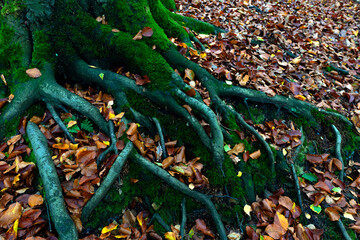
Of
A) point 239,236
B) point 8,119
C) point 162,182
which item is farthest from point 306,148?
point 8,119

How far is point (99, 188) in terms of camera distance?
7.29ft

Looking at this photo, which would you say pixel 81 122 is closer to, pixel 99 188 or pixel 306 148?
pixel 99 188

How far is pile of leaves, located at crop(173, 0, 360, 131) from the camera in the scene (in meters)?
3.66

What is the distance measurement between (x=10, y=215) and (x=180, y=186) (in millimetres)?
1571

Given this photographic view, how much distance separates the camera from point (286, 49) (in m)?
4.84

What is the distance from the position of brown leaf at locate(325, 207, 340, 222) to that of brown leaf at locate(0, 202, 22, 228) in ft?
11.0

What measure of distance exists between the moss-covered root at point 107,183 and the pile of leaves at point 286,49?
1893 mm

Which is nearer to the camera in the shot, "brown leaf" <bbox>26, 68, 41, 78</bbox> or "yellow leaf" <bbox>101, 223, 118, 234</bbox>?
"yellow leaf" <bbox>101, 223, 118, 234</bbox>

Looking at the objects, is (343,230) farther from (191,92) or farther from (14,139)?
(14,139)

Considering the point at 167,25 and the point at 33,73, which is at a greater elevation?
the point at 167,25

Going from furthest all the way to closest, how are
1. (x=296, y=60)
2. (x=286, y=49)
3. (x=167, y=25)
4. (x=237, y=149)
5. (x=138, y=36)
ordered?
1. (x=286, y=49)
2. (x=296, y=60)
3. (x=167, y=25)
4. (x=138, y=36)
5. (x=237, y=149)

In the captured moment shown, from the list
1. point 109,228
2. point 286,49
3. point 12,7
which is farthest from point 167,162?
point 286,49

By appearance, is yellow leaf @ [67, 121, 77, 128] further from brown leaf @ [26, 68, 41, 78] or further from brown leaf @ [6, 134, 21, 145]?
brown leaf @ [26, 68, 41, 78]

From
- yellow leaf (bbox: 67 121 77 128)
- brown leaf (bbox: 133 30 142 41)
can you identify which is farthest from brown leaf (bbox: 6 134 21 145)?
brown leaf (bbox: 133 30 142 41)
